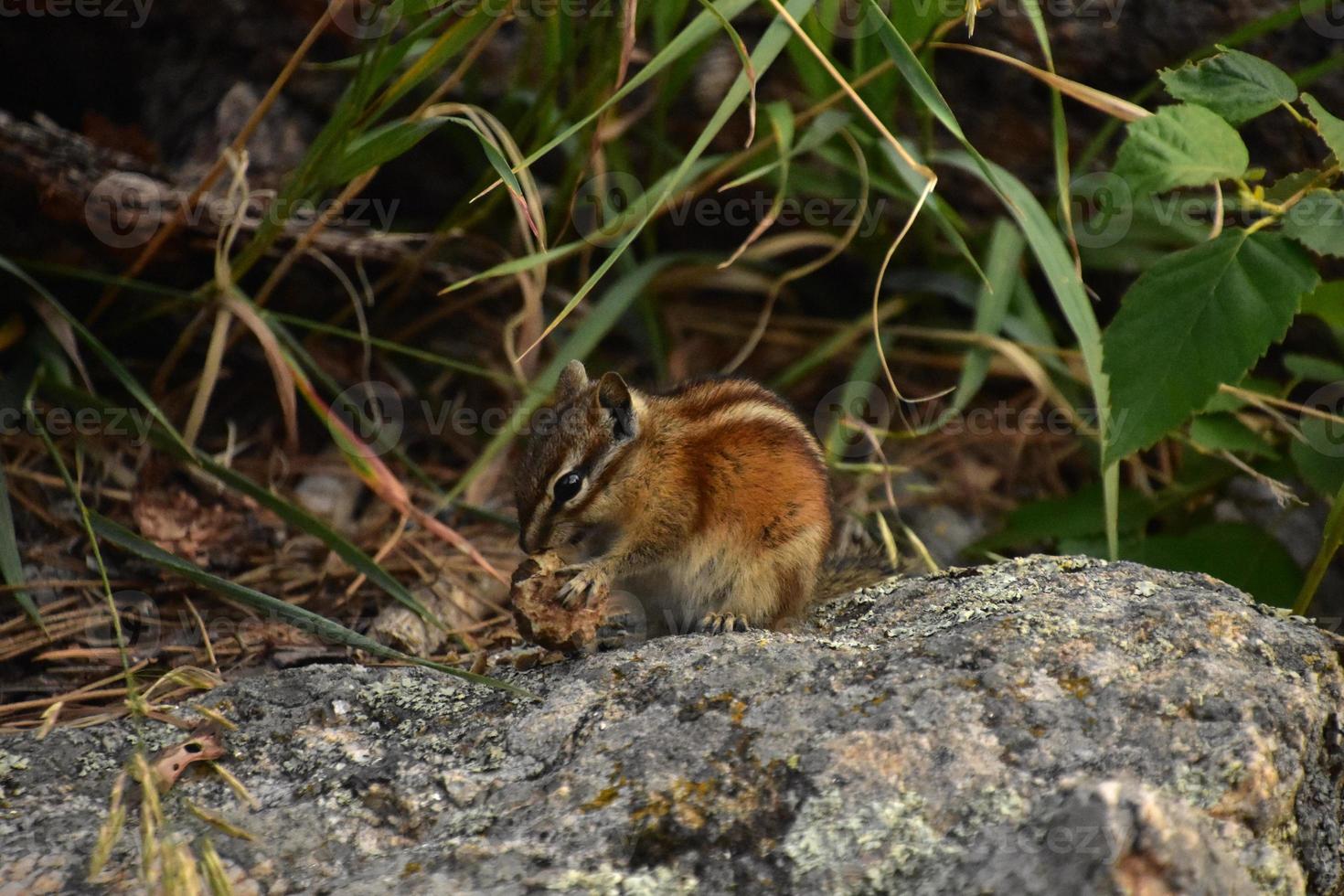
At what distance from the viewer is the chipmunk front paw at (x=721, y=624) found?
2.86 metres

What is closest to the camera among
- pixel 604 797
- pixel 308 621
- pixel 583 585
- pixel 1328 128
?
pixel 604 797

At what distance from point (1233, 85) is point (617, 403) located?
151 cm

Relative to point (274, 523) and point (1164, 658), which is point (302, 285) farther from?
point (1164, 658)

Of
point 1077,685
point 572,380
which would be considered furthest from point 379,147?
point 1077,685

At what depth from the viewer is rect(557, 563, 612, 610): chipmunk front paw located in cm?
263

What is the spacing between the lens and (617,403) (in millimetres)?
3021

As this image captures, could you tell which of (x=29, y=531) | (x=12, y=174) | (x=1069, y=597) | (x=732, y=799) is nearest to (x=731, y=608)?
(x=1069, y=597)

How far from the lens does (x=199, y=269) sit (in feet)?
12.6

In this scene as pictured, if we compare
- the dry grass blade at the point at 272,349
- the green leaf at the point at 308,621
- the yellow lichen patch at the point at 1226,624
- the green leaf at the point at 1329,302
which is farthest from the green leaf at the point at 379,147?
the green leaf at the point at 1329,302

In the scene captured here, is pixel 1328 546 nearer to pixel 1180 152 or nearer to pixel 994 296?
pixel 1180 152

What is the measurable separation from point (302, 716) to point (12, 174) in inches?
79.9

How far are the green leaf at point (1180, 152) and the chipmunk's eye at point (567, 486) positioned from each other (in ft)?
4.41

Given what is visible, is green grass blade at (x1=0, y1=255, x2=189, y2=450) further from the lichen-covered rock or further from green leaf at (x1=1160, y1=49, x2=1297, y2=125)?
green leaf at (x1=1160, y1=49, x2=1297, y2=125)

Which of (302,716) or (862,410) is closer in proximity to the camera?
(302,716)
